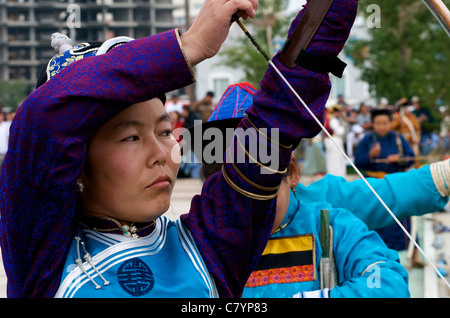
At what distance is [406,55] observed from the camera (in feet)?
62.6

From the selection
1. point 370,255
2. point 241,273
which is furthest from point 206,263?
point 370,255

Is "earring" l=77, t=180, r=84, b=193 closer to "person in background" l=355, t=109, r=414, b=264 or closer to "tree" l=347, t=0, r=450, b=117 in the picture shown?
"person in background" l=355, t=109, r=414, b=264

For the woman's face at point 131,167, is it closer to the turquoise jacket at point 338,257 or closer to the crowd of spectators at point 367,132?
the turquoise jacket at point 338,257

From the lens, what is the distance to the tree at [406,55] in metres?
17.3

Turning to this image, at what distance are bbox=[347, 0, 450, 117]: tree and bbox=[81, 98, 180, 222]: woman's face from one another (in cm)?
1557

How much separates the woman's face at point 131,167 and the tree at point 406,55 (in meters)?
15.6

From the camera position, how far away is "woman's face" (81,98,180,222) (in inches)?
71.1

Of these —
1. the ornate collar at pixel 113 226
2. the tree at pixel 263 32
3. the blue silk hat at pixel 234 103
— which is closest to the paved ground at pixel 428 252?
the blue silk hat at pixel 234 103

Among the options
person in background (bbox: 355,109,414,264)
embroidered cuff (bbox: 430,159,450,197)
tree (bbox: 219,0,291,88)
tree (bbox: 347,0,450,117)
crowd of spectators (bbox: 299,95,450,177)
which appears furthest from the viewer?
tree (bbox: 219,0,291,88)

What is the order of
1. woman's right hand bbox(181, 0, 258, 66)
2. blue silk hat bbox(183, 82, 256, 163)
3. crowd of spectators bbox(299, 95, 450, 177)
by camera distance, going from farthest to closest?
crowd of spectators bbox(299, 95, 450, 177)
blue silk hat bbox(183, 82, 256, 163)
woman's right hand bbox(181, 0, 258, 66)

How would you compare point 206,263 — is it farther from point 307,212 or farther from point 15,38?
point 15,38

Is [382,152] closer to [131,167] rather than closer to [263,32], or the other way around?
[131,167]

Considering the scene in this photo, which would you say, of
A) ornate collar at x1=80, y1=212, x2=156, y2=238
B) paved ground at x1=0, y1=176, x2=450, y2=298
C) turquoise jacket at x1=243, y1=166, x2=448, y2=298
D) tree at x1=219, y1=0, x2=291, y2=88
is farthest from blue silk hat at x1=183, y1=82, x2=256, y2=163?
tree at x1=219, y1=0, x2=291, y2=88
